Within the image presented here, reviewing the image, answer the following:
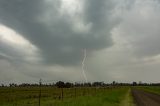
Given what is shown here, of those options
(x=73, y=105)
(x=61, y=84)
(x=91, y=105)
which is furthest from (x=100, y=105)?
(x=61, y=84)

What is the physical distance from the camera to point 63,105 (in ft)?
81.8

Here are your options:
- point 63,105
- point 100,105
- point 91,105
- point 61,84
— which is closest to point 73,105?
point 63,105

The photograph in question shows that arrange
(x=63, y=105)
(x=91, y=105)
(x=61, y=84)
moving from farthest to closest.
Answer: (x=61, y=84)
(x=91, y=105)
(x=63, y=105)

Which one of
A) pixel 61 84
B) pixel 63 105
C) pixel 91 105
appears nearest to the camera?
pixel 63 105

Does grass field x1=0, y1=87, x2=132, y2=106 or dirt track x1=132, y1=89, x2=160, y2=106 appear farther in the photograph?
dirt track x1=132, y1=89, x2=160, y2=106

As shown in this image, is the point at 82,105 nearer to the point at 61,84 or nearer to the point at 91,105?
the point at 91,105

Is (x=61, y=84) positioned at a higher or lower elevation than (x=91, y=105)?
higher

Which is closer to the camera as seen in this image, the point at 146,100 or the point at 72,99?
the point at 72,99

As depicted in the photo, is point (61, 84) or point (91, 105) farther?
point (61, 84)

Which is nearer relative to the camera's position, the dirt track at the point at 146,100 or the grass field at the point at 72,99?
the grass field at the point at 72,99

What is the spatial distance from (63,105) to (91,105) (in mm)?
3706

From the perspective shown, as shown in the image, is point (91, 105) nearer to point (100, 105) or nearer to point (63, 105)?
point (100, 105)

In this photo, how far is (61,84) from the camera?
411ft

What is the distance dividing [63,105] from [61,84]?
101 m
